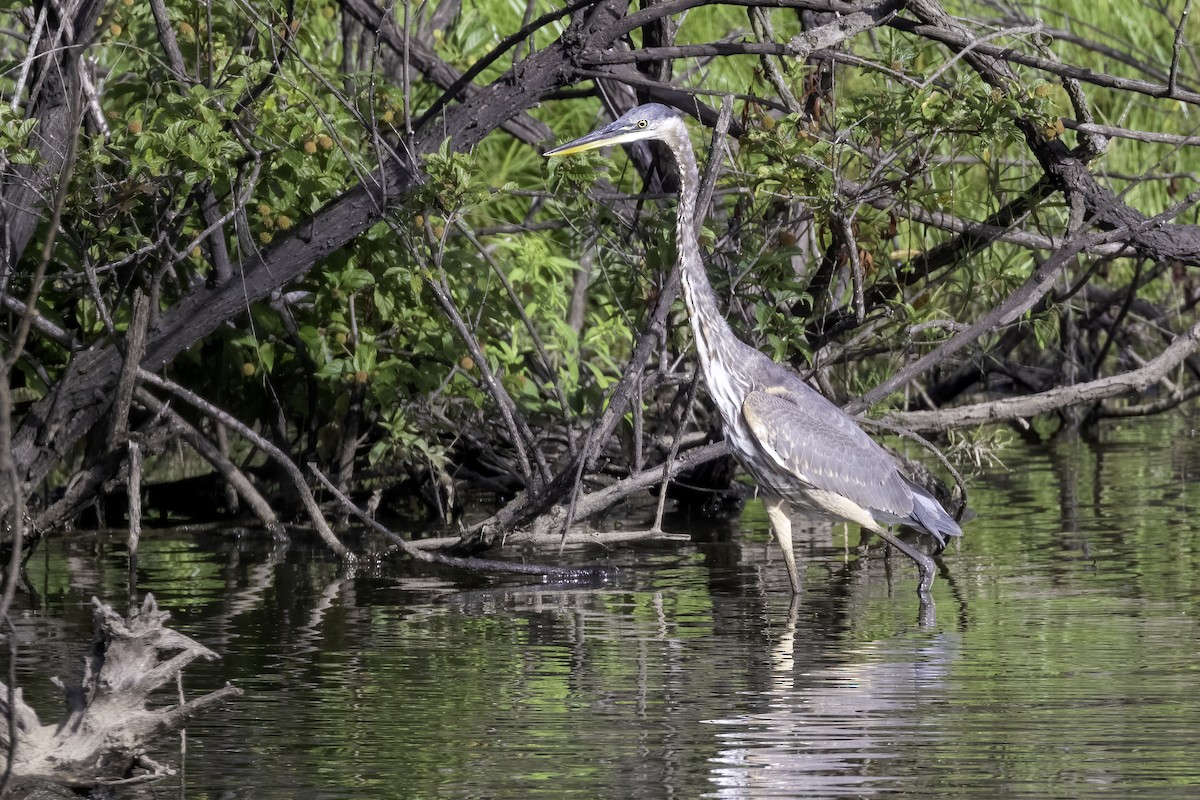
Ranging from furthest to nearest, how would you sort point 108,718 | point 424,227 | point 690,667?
point 424,227
point 690,667
point 108,718

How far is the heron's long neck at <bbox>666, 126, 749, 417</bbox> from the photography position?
6.89 meters

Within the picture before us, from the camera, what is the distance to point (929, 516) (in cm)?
747

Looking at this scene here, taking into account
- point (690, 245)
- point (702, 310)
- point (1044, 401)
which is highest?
point (690, 245)

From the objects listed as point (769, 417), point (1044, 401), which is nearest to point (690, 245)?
point (769, 417)

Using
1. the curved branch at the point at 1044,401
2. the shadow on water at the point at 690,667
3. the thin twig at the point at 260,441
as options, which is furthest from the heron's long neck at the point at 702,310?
the thin twig at the point at 260,441

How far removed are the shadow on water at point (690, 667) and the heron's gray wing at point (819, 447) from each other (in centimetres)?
44

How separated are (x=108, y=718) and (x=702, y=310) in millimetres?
3538

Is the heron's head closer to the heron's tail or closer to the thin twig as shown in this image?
the thin twig

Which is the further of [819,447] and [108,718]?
[819,447]

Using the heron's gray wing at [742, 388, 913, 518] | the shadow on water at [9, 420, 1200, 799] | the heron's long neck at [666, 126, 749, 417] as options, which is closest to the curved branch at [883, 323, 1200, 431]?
the shadow on water at [9, 420, 1200, 799]

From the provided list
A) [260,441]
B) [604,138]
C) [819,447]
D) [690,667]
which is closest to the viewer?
[690,667]

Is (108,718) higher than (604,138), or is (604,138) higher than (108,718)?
(604,138)

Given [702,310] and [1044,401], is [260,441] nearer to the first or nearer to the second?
[702,310]

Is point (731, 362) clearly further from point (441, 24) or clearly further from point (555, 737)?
point (441, 24)
